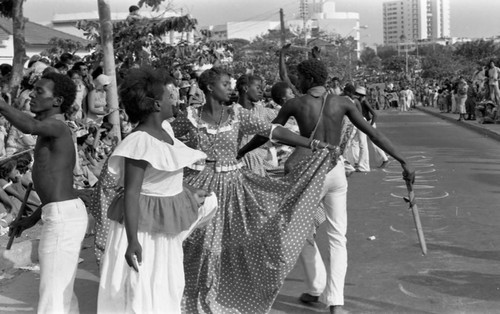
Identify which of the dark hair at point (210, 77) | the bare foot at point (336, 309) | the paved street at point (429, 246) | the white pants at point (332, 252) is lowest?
the paved street at point (429, 246)

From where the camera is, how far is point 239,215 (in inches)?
212

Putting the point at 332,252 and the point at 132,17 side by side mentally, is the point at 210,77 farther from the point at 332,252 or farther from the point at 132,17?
the point at 132,17

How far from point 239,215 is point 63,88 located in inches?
62.1

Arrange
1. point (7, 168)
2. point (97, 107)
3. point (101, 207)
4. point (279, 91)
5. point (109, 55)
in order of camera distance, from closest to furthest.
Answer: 1. point (101, 207)
2. point (279, 91)
3. point (7, 168)
4. point (109, 55)
5. point (97, 107)

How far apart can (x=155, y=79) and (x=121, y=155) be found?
0.50 m

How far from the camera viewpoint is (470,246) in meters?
7.32

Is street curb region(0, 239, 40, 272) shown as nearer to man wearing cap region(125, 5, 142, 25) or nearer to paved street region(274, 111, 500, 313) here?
paved street region(274, 111, 500, 313)

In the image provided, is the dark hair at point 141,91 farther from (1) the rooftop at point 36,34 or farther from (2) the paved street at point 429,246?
(1) the rooftop at point 36,34

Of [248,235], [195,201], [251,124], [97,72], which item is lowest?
[248,235]

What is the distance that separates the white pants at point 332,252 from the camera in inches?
208

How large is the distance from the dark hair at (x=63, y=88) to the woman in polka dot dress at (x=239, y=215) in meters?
1.13

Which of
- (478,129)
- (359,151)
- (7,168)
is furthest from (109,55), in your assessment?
(478,129)

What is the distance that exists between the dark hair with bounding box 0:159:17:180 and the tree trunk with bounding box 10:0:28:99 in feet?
7.39

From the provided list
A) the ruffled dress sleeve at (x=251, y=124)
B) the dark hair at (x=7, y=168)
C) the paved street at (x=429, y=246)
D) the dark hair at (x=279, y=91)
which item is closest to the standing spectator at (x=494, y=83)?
the paved street at (x=429, y=246)
